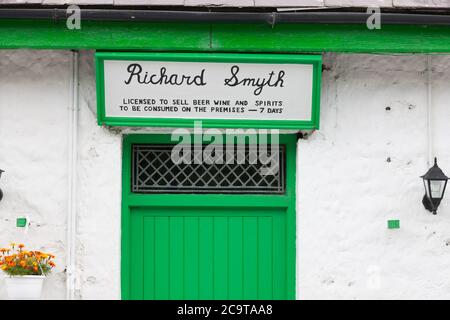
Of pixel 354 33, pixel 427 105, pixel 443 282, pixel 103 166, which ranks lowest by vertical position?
pixel 443 282

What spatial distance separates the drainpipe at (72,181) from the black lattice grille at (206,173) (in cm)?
56

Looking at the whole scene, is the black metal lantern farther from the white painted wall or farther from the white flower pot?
the white flower pot

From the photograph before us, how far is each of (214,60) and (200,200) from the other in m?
1.23

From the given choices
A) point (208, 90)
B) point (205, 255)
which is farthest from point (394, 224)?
point (208, 90)

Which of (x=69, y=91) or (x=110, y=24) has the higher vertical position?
(x=110, y=24)

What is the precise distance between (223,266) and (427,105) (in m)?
2.28

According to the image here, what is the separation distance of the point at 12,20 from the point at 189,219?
2272 mm

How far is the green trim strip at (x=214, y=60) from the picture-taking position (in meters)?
7.03

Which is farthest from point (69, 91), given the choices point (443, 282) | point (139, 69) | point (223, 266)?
point (443, 282)

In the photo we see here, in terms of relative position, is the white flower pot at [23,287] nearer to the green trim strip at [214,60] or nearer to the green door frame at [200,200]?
the green door frame at [200,200]

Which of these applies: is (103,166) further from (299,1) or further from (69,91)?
(299,1)

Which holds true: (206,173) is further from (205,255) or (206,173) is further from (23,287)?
(23,287)

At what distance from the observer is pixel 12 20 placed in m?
7.02

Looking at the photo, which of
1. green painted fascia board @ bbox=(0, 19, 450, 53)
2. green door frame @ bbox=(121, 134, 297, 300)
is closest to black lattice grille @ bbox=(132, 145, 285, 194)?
green door frame @ bbox=(121, 134, 297, 300)
